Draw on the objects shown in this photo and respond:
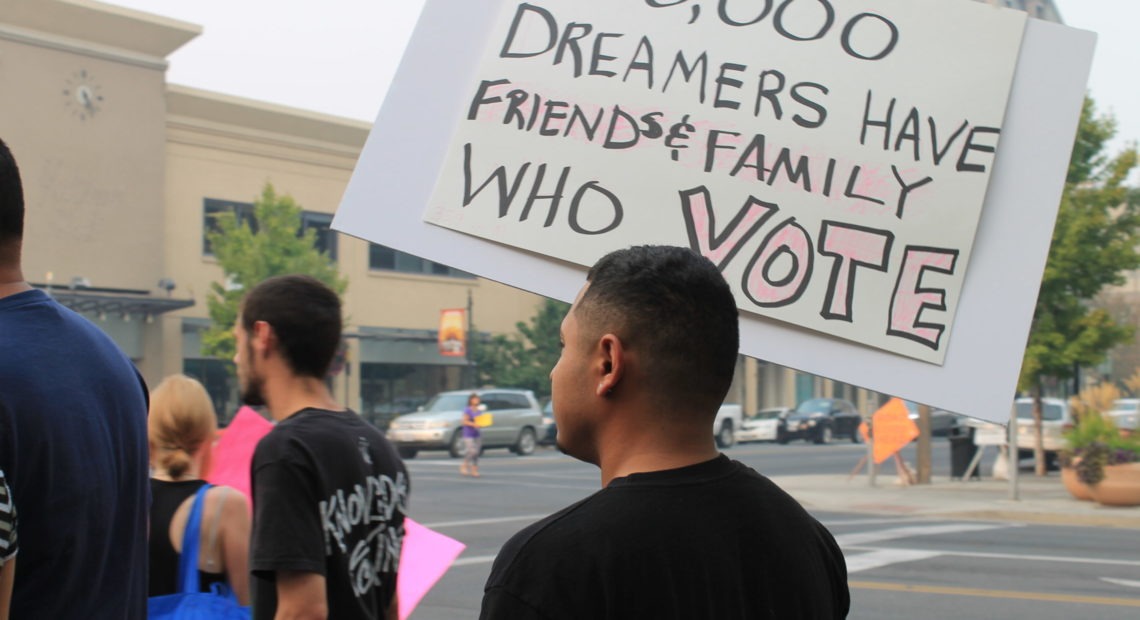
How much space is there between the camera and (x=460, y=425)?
96.7ft

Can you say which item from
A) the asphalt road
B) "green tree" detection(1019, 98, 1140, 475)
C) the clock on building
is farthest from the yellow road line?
the clock on building

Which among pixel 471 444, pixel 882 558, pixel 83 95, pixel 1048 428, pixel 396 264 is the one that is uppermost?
pixel 83 95

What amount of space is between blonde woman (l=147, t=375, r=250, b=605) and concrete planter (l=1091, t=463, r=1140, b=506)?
16.1m

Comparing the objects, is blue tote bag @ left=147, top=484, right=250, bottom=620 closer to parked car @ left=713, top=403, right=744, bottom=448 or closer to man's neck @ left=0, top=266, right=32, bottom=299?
man's neck @ left=0, top=266, right=32, bottom=299

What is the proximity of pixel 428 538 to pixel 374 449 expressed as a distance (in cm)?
64

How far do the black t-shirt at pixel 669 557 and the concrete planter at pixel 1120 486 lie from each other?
55.8 ft

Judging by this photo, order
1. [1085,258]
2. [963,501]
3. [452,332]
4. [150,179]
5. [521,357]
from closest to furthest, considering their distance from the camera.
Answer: [963,501] < [1085,258] < [150,179] < [452,332] < [521,357]

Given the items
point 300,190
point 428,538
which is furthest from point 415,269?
point 428,538

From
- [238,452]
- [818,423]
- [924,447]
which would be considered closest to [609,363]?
[238,452]

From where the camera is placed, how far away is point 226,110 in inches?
1597

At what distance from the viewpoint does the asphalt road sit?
29.7 ft

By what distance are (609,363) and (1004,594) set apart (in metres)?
8.95

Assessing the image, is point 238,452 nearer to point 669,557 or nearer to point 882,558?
point 669,557

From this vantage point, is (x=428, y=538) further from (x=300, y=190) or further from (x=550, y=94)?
(x=300, y=190)
